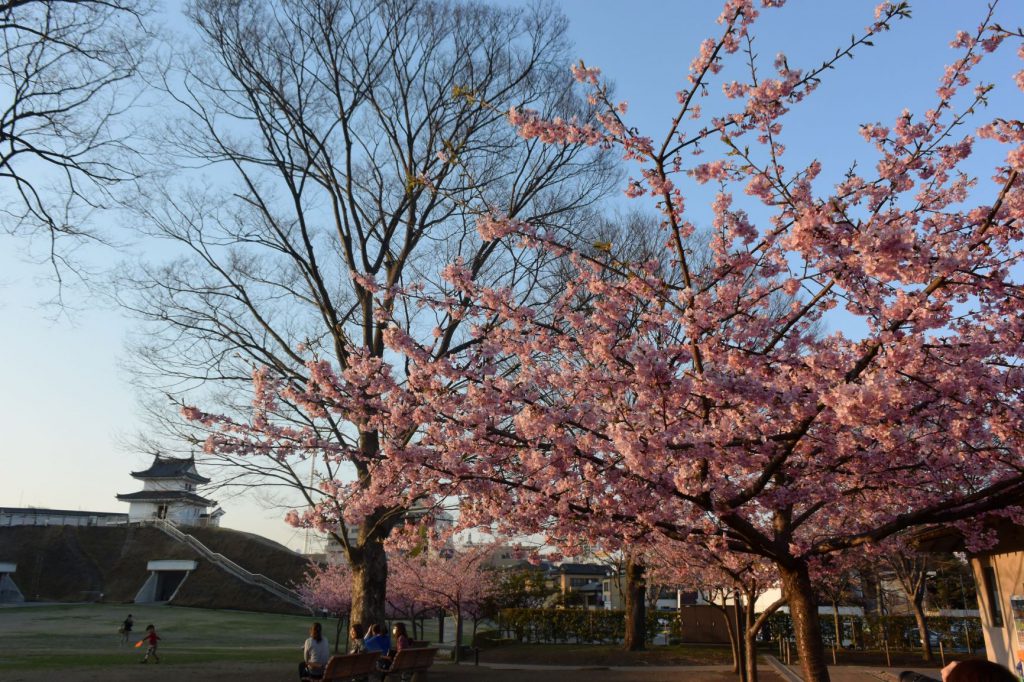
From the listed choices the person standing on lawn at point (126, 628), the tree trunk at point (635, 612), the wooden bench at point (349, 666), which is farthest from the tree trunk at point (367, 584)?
the person standing on lawn at point (126, 628)

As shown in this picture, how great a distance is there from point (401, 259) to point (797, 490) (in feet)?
30.0

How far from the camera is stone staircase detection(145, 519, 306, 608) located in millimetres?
52031

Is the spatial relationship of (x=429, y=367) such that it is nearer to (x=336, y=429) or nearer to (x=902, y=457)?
(x=336, y=429)

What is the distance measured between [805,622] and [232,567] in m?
55.3

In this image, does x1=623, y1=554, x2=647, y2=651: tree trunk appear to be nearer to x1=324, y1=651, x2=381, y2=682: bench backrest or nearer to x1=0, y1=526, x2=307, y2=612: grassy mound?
x1=324, y1=651, x2=381, y2=682: bench backrest

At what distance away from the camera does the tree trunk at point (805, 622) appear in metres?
6.96

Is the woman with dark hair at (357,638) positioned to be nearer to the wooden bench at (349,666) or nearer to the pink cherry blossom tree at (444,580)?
the wooden bench at (349,666)

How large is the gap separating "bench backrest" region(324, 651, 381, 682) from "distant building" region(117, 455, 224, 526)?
57822 mm

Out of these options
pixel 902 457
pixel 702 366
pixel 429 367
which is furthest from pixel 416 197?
pixel 902 457

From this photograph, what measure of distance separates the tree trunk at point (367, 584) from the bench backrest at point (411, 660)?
0.70m

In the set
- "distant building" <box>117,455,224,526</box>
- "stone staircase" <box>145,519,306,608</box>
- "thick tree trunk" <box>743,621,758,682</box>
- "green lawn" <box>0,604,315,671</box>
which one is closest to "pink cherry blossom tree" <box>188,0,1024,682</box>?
"thick tree trunk" <box>743,621,758,682</box>

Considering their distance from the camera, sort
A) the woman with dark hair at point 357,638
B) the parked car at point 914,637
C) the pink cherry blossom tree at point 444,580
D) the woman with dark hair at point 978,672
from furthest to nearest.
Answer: the parked car at point 914,637 < the pink cherry blossom tree at point 444,580 < the woman with dark hair at point 357,638 < the woman with dark hair at point 978,672

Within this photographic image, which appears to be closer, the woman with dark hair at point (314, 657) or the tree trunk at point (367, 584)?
the woman with dark hair at point (314, 657)

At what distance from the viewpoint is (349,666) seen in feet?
33.6
